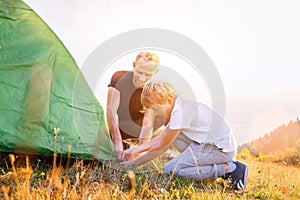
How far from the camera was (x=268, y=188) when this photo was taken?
3.44 m

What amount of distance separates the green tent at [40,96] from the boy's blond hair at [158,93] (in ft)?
1.57

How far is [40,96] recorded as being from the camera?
→ 124 inches

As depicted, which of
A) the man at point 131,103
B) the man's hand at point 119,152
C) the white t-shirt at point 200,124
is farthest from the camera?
the man at point 131,103

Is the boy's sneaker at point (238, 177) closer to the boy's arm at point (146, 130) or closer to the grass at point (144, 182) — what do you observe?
the grass at point (144, 182)

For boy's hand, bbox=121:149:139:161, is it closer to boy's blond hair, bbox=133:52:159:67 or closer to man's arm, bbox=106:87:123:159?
man's arm, bbox=106:87:123:159

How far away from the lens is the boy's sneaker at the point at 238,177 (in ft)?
11.1

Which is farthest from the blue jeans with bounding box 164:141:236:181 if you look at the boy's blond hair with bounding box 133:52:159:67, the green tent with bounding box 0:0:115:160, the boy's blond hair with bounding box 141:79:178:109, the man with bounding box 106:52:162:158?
the boy's blond hair with bounding box 133:52:159:67

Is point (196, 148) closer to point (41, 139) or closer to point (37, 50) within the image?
point (41, 139)

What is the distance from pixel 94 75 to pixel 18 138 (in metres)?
1.23

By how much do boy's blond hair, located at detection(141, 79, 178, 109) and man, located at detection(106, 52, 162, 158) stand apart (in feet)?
1.85

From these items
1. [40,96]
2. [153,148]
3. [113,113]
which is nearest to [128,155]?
[153,148]

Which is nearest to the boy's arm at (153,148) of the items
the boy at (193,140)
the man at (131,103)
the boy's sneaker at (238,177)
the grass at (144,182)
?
the boy at (193,140)

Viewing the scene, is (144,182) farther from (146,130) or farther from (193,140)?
(146,130)

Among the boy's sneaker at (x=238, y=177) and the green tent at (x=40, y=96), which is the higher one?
the green tent at (x=40, y=96)
